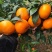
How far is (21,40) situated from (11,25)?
0.16 m

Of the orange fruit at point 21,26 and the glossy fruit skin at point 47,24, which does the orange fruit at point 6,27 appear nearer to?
the orange fruit at point 21,26

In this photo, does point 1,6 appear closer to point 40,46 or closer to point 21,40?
point 21,40

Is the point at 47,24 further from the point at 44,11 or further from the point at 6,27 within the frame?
the point at 6,27

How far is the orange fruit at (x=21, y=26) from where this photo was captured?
26.7 inches

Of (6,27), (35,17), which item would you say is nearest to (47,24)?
(35,17)

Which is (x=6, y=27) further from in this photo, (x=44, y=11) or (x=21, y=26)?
(x=44, y=11)

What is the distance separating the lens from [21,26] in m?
0.68

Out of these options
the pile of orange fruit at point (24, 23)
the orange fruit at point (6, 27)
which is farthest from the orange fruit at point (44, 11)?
the orange fruit at point (6, 27)

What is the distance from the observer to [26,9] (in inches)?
29.4

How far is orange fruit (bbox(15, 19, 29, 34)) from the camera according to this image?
679 mm

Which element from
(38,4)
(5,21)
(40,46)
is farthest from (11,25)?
(40,46)

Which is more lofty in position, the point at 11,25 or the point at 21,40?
the point at 11,25

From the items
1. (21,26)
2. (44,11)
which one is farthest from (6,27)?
(44,11)

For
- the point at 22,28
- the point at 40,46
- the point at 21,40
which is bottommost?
the point at 40,46
